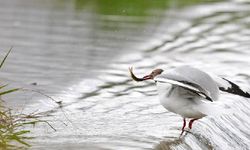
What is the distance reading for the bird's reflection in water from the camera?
7114mm

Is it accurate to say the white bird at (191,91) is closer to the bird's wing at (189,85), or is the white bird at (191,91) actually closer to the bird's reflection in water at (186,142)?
the bird's wing at (189,85)

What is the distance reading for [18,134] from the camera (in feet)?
20.6

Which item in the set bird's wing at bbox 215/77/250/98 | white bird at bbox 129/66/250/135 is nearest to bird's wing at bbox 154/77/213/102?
white bird at bbox 129/66/250/135

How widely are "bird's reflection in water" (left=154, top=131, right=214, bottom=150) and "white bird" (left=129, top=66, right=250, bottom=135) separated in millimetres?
151

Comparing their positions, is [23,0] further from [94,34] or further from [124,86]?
[124,86]

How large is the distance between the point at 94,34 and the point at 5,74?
3607 millimetres

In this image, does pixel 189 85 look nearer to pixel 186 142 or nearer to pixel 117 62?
pixel 186 142

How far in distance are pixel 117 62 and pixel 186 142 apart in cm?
433

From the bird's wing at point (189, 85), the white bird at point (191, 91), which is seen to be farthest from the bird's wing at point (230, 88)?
the bird's wing at point (189, 85)

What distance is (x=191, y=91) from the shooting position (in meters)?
7.39

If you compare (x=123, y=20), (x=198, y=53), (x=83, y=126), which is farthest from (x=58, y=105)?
(x=123, y=20)

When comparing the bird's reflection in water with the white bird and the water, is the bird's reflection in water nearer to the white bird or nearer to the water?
the water

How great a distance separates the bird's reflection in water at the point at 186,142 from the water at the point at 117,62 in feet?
0.04

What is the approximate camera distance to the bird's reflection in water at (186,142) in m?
7.11
